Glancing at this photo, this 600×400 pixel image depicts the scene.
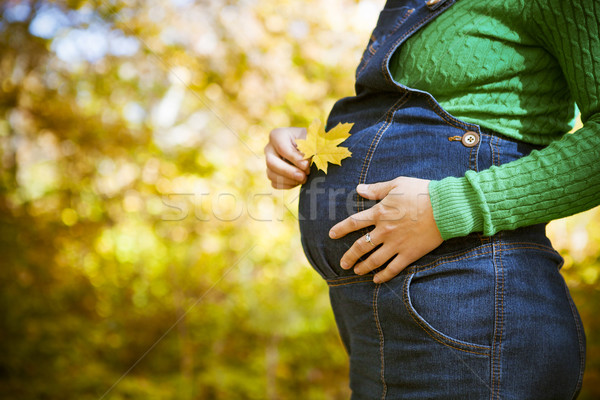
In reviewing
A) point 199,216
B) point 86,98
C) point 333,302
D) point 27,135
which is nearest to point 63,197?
point 27,135

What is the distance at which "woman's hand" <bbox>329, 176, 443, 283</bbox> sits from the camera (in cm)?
71

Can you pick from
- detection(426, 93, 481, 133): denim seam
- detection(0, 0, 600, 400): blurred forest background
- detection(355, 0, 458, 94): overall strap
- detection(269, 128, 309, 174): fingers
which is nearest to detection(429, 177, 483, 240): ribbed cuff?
detection(426, 93, 481, 133): denim seam

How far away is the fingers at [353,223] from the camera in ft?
2.48

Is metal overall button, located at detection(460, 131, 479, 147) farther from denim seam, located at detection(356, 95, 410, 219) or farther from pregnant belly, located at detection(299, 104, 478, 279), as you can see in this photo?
denim seam, located at detection(356, 95, 410, 219)

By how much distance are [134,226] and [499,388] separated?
3144 mm

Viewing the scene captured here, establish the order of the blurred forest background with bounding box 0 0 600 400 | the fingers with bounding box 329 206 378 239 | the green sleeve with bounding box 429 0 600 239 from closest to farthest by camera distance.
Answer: the green sleeve with bounding box 429 0 600 239
the fingers with bounding box 329 206 378 239
the blurred forest background with bounding box 0 0 600 400

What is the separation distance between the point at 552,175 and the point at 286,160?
1.91 feet

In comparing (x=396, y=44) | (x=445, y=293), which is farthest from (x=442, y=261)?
(x=396, y=44)

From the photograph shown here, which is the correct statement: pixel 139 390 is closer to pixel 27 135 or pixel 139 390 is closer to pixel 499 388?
pixel 27 135

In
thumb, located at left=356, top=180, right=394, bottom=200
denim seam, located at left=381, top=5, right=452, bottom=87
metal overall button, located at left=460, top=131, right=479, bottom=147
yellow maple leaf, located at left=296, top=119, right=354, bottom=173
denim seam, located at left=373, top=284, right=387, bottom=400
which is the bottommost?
denim seam, located at left=373, top=284, right=387, bottom=400

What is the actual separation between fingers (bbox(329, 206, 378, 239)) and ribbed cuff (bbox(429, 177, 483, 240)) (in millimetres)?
113

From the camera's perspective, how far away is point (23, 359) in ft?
9.31

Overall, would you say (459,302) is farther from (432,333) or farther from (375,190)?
(375,190)

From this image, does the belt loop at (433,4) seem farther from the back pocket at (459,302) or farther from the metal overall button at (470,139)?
the back pocket at (459,302)
